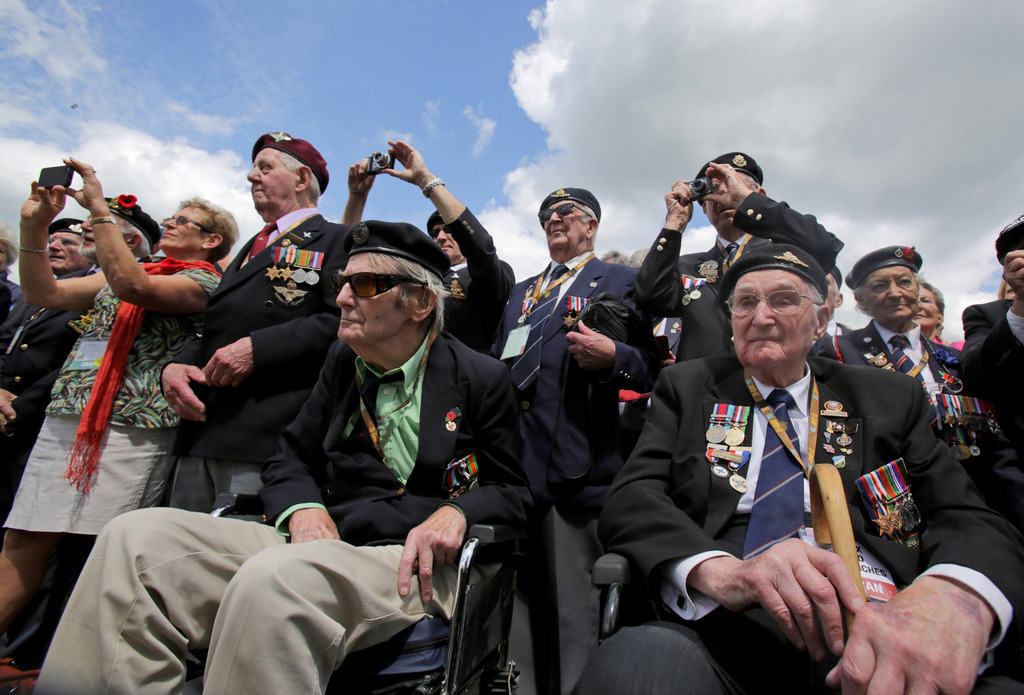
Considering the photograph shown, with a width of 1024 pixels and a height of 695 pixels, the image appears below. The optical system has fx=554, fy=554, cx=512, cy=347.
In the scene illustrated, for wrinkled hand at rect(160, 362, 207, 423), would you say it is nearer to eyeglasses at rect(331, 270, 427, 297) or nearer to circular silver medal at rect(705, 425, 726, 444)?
eyeglasses at rect(331, 270, 427, 297)

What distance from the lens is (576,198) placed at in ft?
12.3

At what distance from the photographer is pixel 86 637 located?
1526mm

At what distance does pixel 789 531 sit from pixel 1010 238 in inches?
90.1

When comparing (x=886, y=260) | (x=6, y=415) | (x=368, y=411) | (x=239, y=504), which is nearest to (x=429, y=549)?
(x=368, y=411)

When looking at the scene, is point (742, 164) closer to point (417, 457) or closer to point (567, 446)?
point (567, 446)

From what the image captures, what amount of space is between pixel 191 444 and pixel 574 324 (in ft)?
6.90

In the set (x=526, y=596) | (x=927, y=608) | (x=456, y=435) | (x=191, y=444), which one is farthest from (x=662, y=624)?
(x=191, y=444)

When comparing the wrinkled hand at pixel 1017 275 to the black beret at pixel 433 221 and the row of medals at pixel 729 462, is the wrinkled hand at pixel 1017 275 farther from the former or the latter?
the black beret at pixel 433 221

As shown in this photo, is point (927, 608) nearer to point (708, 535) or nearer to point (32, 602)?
point (708, 535)

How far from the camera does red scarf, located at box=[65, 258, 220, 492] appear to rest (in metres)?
3.09

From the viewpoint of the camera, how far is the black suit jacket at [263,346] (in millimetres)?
2826

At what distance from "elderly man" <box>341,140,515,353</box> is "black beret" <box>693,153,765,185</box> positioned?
151 centimetres

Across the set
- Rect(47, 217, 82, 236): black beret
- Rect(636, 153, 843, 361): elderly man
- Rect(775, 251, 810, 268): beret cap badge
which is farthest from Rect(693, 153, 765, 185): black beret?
Rect(47, 217, 82, 236): black beret

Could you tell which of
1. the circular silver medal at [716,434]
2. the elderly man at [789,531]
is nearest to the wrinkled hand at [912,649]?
the elderly man at [789,531]
